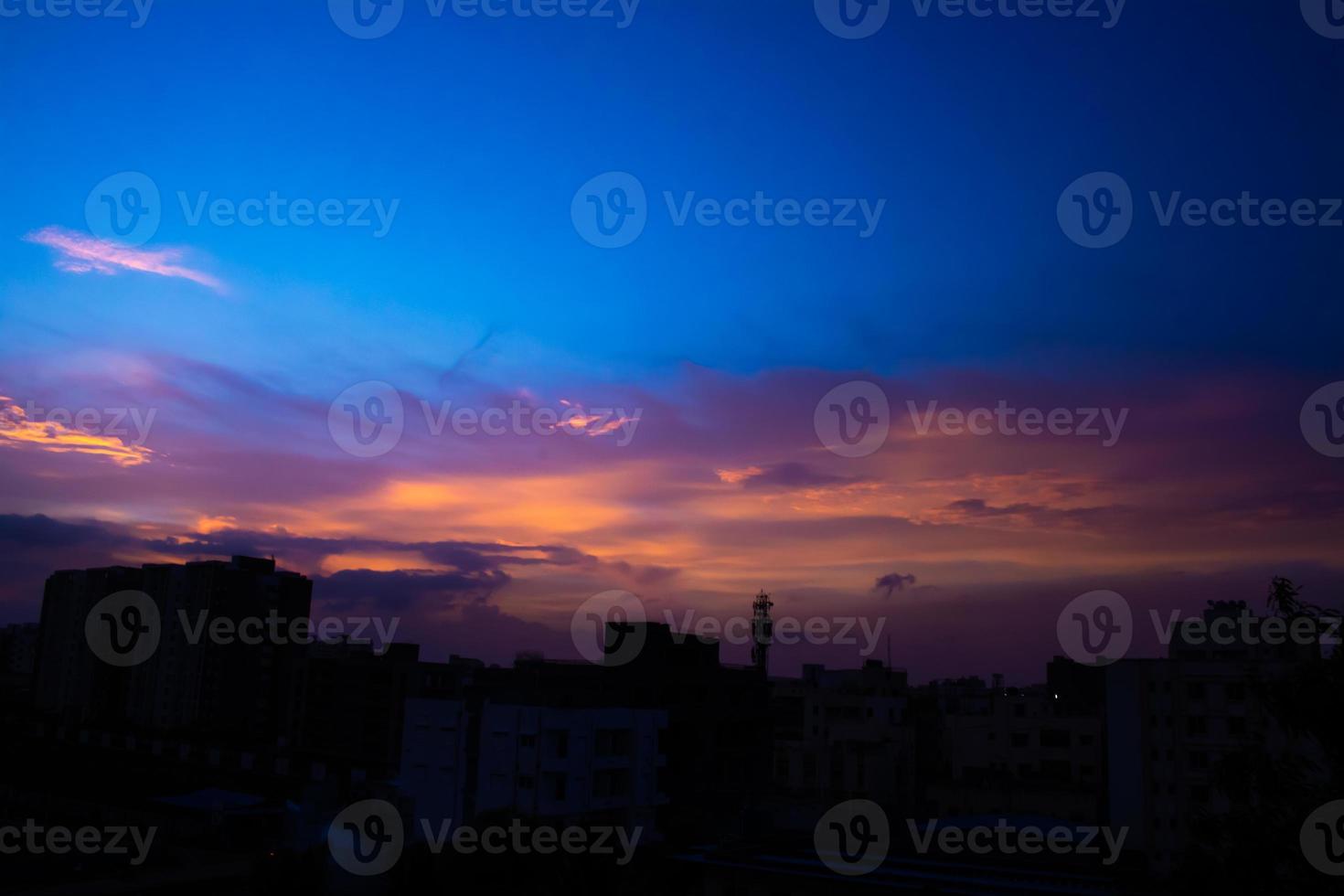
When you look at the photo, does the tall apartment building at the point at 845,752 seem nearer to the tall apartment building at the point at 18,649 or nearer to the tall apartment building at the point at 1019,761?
the tall apartment building at the point at 1019,761

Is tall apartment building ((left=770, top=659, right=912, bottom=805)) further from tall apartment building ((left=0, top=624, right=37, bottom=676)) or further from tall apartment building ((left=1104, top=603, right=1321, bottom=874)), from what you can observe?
tall apartment building ((left=0, top=624, right=37, bottom=676))

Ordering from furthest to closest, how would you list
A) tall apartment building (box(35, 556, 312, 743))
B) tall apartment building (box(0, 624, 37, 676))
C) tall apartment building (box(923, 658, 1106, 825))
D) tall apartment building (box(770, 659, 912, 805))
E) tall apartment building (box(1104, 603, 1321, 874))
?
tall apartment building (box(0, 624, 37, 676)), tall apartment building (box(35, 556, 312, 743)), tall apartment building (box(770, 659, 912, 805)), tall apartment building (box(923, 658, 1106, 825)), tall apartment building (box(1104, 603, 1321, 874))

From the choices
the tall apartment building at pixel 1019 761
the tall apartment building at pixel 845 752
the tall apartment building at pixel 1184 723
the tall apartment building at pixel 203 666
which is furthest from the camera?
the tall apartment building at pixel 203 666

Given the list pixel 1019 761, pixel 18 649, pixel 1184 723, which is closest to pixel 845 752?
pixel 1019 761

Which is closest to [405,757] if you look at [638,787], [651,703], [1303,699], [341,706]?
[638,787]

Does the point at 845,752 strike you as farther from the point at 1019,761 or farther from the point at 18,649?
the point at 18,649

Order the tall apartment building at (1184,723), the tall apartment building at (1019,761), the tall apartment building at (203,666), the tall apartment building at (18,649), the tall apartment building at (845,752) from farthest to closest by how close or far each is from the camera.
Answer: the tall apartment building at (18,649) → the tall apartment building at (203,666) → the tall apartment building at (845,752) → the tall apartment building at (1019,761) → the tall apartment building at (1184,723)

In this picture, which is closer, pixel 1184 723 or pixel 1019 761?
pixel 1184 723

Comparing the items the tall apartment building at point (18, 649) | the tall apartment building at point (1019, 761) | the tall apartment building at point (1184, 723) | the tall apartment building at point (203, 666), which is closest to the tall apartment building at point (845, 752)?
the tall apartment building at point (1019, 761)

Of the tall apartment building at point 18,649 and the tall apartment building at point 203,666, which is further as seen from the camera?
the tall apartment building at point 18,649

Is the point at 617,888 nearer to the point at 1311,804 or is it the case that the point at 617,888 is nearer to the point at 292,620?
the point at 1311,804

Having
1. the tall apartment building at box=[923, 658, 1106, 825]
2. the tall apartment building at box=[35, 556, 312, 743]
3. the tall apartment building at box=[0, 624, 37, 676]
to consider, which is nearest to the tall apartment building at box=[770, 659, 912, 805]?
the tall apartment building at box=[923, 658, 1106, 825]

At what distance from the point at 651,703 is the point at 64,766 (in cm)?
3217

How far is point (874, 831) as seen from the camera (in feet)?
118
